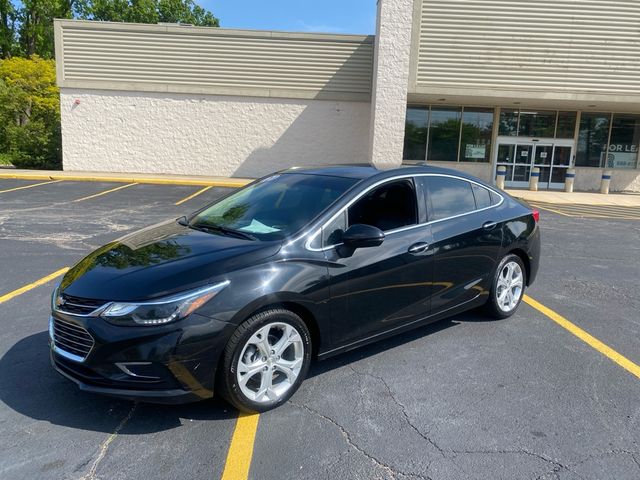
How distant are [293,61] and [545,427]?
62.0ft

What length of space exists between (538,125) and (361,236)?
19.5m

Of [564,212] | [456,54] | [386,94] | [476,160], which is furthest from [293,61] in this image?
[564,212]

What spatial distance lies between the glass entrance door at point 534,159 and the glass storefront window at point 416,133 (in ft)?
10.3

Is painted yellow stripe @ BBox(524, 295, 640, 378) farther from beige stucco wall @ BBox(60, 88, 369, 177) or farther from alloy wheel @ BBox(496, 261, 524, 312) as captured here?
beige stucco wall @ BBox(60, 88, 369, 177)

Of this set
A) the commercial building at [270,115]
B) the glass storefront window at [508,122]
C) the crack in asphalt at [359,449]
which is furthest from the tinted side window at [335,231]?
the glass storefront window at [508,122]

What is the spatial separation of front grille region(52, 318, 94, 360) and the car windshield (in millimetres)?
1167

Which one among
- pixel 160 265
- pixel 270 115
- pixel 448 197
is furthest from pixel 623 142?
pixel 160 265

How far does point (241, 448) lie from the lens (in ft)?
8.85

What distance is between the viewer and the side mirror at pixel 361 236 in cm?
325

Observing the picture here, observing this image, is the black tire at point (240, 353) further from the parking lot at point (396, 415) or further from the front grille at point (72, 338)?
the front grille at point (72, 338)

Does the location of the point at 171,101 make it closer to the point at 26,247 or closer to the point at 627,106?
the point at 26,247

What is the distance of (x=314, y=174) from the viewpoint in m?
4.12

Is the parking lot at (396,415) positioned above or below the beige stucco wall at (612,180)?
below

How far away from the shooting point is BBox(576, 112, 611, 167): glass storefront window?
792 inches
